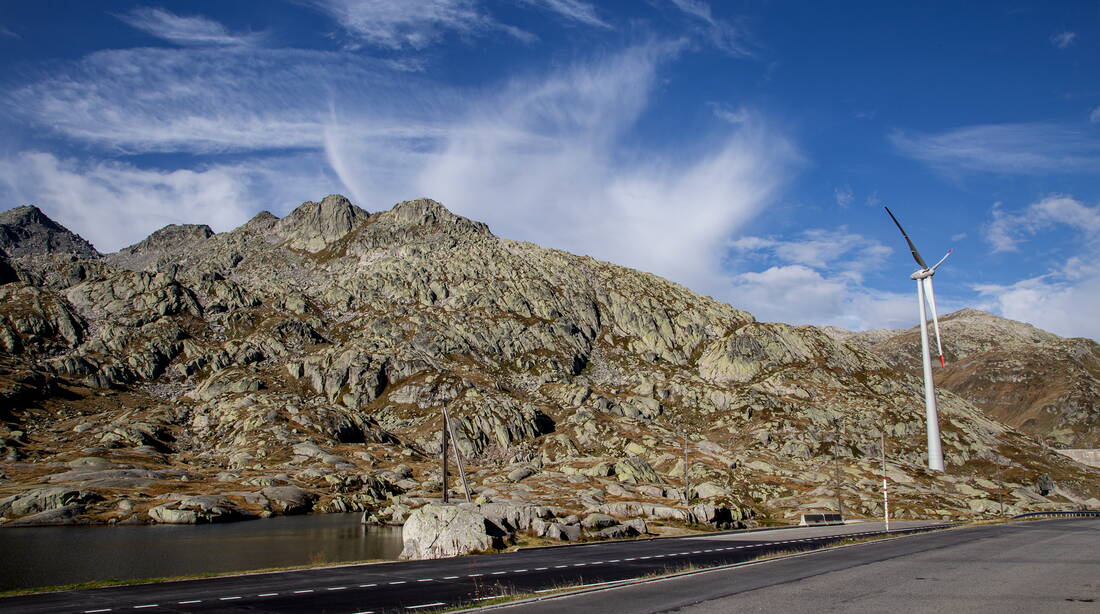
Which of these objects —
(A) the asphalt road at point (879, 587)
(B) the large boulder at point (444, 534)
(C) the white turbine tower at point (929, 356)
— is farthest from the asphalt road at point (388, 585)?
(C) the white turbine tower at point (929, 356)

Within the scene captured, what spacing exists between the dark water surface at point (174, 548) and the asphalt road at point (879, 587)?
33.4m

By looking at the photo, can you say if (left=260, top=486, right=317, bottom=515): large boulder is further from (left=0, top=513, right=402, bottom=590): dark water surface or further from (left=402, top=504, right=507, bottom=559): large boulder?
(left=402, top=504, right=507, bottom=559): large boulder

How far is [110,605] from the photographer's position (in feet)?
88.9

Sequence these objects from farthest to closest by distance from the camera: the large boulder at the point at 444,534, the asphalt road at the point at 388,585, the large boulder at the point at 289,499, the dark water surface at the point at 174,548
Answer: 1. the large boulder at the point at 289,499
2. the dark water surface at the point at 174,548
3. the large boulder at the point at 444,534
4. the asphalt road at the point at 388,585

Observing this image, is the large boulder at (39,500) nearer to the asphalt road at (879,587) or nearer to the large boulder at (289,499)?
the large boulder at (289,499)

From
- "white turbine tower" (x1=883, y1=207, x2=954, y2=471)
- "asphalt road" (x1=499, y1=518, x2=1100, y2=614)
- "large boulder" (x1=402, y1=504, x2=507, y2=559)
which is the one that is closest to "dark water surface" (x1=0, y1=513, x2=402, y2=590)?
"large boulder" (x1=402, y1=504, x2=507, y2=559)

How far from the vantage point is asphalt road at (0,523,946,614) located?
86.1 feet

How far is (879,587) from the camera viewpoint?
2631 centimetres

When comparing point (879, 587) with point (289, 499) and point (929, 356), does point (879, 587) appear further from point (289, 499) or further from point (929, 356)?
point (289, 499)

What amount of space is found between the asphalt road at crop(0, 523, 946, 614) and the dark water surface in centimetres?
1633

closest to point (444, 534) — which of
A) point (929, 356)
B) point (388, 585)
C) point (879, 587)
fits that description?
point (388, 585)

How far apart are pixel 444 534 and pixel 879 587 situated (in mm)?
31334

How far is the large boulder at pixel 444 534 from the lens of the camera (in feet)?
156

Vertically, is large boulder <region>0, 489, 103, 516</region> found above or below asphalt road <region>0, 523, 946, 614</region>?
below
